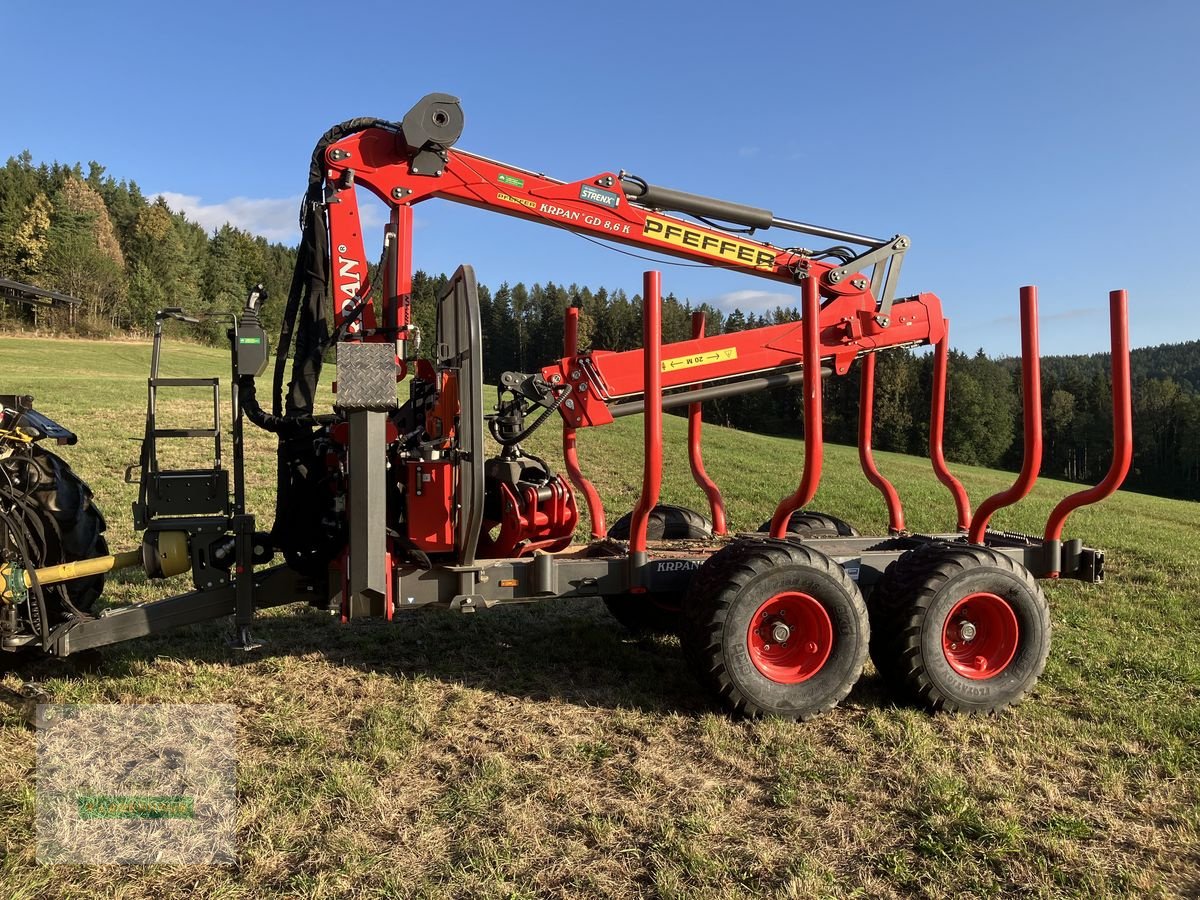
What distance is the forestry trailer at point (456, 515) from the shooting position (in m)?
4.25

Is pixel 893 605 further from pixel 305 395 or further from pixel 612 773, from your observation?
pixel 305 395

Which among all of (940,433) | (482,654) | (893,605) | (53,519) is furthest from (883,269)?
(53,519)

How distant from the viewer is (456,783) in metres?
3.69

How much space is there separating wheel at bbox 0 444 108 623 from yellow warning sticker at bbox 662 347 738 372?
373 centimetres

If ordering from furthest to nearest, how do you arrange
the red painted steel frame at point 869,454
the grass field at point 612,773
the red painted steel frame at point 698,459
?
1. the red painted steel frame at point 698,459
2. the red painted steel frame at point 869,454
3. the grass field at point 612,773

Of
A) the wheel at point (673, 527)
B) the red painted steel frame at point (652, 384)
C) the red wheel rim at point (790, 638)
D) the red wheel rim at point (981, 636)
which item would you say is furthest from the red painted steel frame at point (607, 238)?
the red wheel rim at point (981, 636)

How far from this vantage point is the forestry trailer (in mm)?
4250

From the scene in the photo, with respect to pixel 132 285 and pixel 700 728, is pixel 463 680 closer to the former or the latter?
pixel 700 728

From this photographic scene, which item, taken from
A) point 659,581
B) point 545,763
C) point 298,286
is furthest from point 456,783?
point 298,286

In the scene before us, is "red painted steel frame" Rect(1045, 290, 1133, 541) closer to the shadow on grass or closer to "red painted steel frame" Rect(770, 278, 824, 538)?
"red painted steel frame" Rect(770, 278, 824, 538)

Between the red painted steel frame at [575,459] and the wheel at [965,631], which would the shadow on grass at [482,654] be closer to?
the wheel at [965,631]

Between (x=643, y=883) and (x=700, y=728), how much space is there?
1.40 metres

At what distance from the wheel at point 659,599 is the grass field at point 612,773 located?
180mm

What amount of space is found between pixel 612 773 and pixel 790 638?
1380 mm
